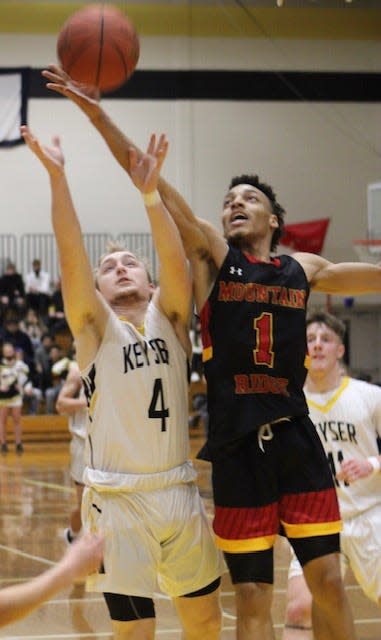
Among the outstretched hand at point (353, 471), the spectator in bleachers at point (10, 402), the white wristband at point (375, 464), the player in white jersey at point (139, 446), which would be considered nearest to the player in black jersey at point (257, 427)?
the player in white jersey at point (139, 446)

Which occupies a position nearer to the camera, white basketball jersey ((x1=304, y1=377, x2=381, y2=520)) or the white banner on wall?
white basketball jersey ((x1=304, y1=377, x2=381, y2=520))

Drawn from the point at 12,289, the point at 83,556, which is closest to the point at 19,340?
the point at 12,289

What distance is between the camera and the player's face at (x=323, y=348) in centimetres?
580

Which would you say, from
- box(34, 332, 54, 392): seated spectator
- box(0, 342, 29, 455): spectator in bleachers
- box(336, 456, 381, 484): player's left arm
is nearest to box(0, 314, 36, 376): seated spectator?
box(34, 332, 54, 392): seated spectator

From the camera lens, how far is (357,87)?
2527 cm

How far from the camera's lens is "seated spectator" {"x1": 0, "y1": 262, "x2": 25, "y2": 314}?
2223 cm

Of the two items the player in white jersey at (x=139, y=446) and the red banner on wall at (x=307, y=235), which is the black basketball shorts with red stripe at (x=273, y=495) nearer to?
the player in white jersey at (x=139, y=446)

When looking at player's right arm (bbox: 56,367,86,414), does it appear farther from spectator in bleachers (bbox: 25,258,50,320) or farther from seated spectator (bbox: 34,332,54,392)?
spectator in bleachers (bbox: 25,258,50,320)

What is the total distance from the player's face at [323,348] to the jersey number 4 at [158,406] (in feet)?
6.18

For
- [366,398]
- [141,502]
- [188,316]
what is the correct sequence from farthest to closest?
[366,398], [188,316], [141,502]

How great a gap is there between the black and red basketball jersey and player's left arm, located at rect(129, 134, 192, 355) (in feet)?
0.42

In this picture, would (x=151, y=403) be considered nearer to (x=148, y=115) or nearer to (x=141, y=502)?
(x=141, y=502)

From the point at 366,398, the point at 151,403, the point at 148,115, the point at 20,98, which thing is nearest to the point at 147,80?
the point at 148,115

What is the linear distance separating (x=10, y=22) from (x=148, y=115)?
3702 millimetres
